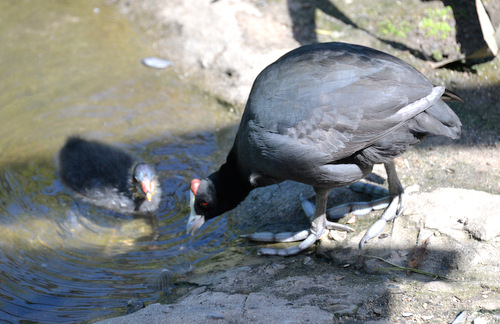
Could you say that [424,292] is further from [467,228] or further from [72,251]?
[72,251]

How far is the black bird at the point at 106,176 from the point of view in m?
5.20

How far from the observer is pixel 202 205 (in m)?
4.54

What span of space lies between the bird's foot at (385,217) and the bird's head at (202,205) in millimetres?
1312

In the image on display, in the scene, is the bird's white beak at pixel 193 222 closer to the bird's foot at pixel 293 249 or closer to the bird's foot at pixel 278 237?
the bird's foot at pixel 278 237

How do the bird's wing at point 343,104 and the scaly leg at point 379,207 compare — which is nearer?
the bird's wing at point 343,104

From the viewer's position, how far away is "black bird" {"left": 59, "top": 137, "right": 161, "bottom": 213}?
5199 mm

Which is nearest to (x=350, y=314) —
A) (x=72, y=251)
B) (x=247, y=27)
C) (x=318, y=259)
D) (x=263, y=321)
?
(x=263, y=321)

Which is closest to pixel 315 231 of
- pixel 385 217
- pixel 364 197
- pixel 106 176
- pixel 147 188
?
pixel 385 217

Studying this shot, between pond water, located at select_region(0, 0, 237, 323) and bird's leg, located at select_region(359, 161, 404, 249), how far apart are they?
1286 mm

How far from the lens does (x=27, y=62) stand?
21.4 ft

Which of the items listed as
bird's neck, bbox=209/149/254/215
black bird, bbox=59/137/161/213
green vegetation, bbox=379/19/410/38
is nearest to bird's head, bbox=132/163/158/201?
black bird, bbox=59/137/161/213

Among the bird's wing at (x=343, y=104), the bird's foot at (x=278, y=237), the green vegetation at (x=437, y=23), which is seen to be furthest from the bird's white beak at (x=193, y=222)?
the green vegetation at (x=437, y=23)

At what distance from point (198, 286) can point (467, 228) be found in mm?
2029

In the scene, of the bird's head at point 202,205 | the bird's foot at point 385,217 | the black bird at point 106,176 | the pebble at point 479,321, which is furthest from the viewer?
the black bird at point 106,176
